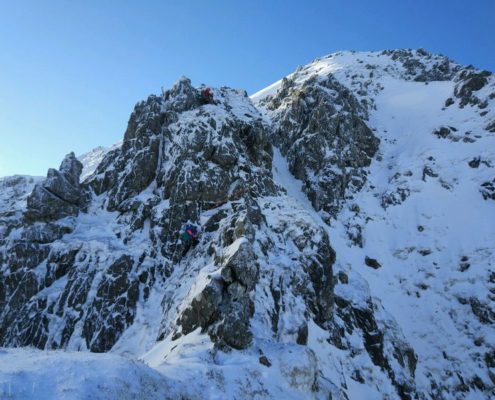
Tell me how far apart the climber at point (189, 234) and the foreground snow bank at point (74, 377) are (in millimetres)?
17307

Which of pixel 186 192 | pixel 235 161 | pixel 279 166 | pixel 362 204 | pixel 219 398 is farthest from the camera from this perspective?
pixel 279 166

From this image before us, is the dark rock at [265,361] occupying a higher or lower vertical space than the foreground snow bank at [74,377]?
higher

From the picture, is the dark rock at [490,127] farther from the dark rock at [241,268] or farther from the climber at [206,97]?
the dark rock at [241,268]

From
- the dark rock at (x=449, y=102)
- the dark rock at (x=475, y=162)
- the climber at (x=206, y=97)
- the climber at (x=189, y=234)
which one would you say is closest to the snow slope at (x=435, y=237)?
the dark rock at (x=475, y=162)

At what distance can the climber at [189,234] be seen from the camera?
1200 inches

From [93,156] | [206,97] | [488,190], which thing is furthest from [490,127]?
[93,156]

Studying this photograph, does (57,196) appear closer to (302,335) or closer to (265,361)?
(302,335)

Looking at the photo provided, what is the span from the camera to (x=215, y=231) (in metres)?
31.3

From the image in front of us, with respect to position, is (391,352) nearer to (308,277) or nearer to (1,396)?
(308,277)

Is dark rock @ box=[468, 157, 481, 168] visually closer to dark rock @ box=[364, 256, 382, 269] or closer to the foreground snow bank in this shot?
dark rock @ box=[364, 256, 382, 269]

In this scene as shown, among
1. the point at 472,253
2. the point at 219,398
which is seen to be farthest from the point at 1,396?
the point at 472,253

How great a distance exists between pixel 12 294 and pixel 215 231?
50.8 feet

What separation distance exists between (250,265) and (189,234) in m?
10.3

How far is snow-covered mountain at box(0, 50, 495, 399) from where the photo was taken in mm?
18125
